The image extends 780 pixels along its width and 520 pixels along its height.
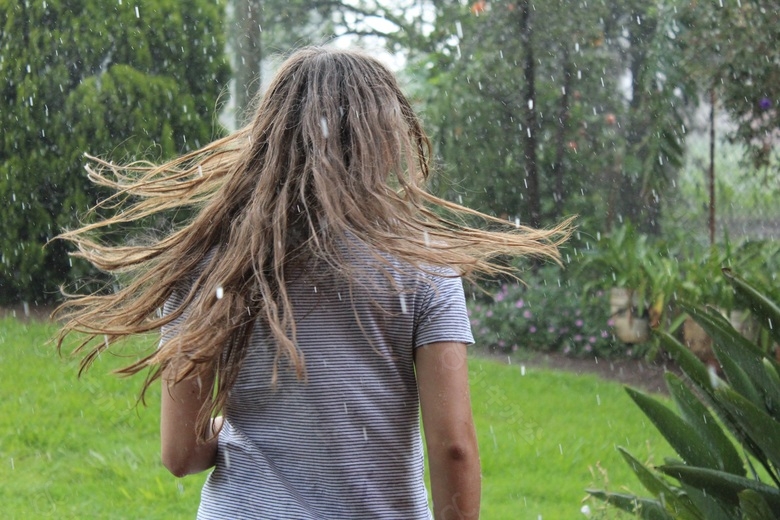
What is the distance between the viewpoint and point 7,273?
746 centimetres

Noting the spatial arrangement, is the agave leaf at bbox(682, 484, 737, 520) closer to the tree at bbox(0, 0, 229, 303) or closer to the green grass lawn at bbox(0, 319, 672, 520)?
the green grass lawn at bbox(0, 319, 672, 520)

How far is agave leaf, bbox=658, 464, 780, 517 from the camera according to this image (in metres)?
2.20

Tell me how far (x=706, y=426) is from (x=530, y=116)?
5.84 meters

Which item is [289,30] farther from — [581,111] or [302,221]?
[302,221]

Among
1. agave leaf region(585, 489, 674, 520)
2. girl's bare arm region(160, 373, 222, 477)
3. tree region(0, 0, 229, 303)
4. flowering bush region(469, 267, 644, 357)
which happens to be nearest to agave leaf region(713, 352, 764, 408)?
agave leaf region(585, 489, 674, 520)

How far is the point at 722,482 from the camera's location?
2227 mm

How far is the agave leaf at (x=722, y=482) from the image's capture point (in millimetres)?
2203

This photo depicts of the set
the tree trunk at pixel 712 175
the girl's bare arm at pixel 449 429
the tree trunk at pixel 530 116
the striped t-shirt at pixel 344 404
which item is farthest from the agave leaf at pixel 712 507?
the tree trunk at pixel 530 116

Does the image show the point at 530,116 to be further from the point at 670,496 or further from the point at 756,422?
the point at 756,422

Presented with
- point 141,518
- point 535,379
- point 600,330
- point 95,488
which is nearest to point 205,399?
point 141,518

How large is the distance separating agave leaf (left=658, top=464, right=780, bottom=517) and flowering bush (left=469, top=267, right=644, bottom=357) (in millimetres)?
4875

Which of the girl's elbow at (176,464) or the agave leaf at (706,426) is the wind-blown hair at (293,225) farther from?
the agave leaf at (706,426)

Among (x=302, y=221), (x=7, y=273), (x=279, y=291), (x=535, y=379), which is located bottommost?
(x=535, y=379)

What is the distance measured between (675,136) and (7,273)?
220 inches
